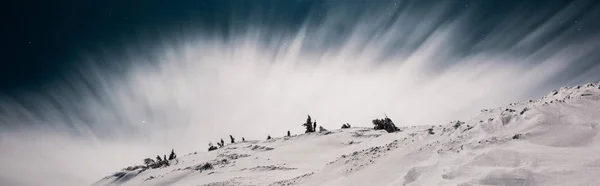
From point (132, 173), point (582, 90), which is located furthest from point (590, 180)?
point (132, 173)

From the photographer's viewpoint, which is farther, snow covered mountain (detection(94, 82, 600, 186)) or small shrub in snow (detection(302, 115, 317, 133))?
small shrub in snow (detection(302, 115, 317, 133))

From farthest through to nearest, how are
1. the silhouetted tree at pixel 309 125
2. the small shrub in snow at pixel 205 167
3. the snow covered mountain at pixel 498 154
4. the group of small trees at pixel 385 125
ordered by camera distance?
the silhouetted tree at pixel 309 125, the group of small trees at pixel 385 125, the small shrub in snow at pixel 205 167, the snow covered mountain at pixel 498 154

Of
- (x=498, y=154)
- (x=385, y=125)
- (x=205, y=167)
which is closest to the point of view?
(x=498, y=154)

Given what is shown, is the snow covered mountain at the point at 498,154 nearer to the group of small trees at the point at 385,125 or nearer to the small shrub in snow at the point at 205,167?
the small shrub in snow at the point at 205,167

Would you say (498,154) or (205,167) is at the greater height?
(205,167)

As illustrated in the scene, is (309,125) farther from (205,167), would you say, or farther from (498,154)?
(498,154)

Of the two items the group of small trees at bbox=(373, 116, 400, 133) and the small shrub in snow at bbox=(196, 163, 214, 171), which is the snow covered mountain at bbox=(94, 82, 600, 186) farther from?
the group of small trees at bbox=(373, 116, 400, 133)

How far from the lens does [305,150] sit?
23.9 meters

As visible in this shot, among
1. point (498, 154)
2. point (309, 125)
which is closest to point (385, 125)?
point (309, 125)

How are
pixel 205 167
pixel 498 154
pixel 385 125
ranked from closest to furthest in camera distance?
pixel 498 154, pixel 205 167, pixel 385 125

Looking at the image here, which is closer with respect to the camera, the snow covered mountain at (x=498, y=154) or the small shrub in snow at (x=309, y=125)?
the snow covered mountain at (x=498, y=154)

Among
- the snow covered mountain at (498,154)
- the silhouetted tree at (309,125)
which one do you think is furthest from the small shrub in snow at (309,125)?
the snow covered mountain at (498,154)

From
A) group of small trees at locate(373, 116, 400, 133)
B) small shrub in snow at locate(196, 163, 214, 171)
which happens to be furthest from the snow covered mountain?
group of small trees at locate(373, 116, 400, 133)

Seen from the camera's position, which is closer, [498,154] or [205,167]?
[498,154]
